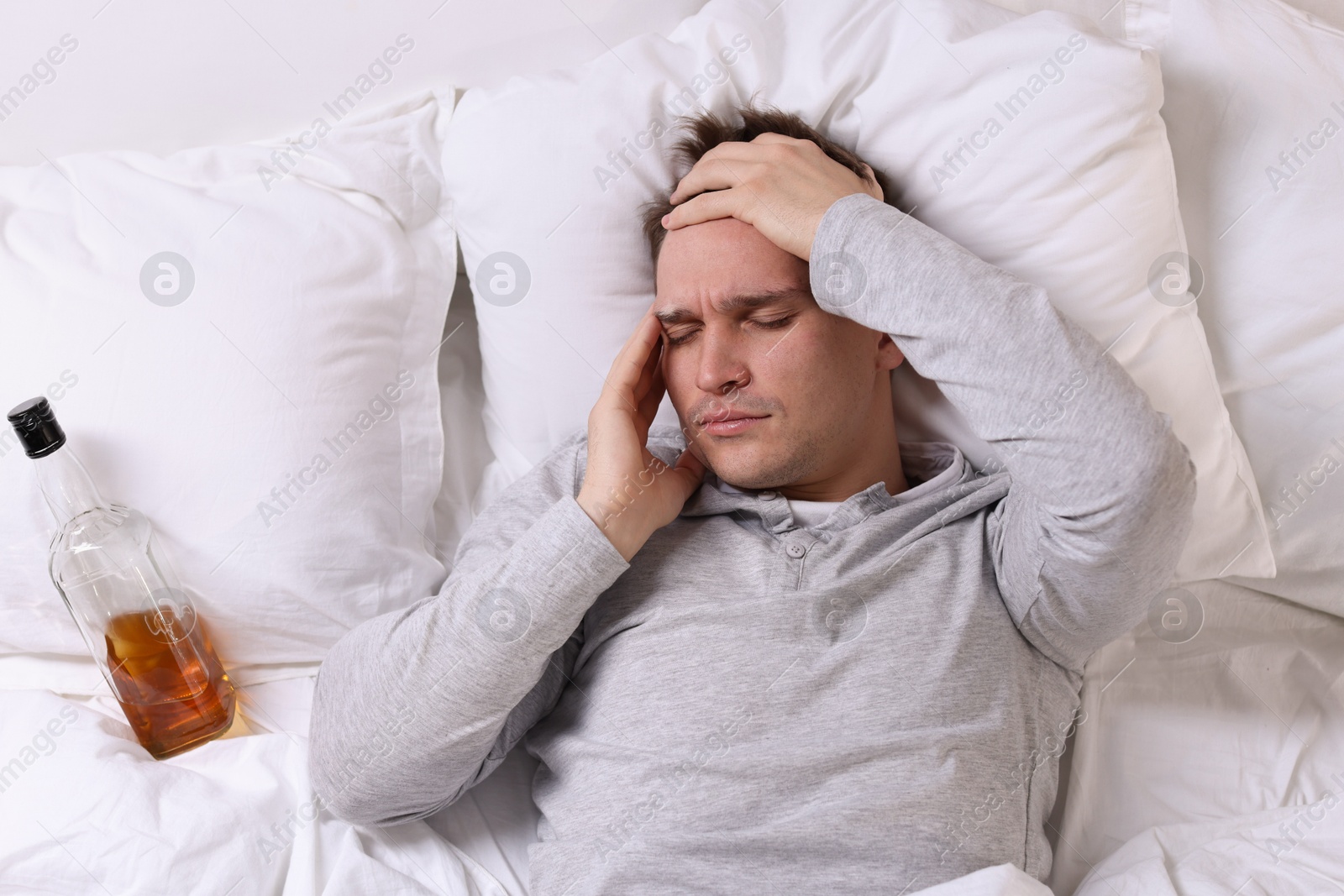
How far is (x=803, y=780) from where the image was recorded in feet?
3.40

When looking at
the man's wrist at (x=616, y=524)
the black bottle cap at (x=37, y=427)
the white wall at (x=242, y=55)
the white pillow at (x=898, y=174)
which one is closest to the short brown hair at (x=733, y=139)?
the white pillow at (x=898, y=174)

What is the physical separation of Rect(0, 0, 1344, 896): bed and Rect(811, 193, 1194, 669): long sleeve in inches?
10.9

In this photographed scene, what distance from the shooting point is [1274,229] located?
4.29ft

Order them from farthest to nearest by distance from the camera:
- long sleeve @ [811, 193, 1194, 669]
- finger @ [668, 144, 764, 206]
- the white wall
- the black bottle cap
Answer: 1. the white wall
2. finger @ [668, 144, 764, 206]
3. the black bottle cap
4. long sleeve @ [811, 193, 1194, 669]

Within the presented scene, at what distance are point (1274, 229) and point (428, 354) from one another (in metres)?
1.17

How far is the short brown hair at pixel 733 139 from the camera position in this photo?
1294 millimetres

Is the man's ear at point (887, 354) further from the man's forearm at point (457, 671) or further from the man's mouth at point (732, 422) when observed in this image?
the man's forearm at point (457, 671)

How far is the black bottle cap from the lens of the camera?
3.55 feet

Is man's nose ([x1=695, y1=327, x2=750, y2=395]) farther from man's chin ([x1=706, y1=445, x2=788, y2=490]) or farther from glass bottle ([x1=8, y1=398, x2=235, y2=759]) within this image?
glass bottle ([x1=8, y1=398, x2=235, y2=759])

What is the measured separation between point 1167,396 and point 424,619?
982 millimetres

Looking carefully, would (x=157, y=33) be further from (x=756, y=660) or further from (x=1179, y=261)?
(x=1179, y=261)

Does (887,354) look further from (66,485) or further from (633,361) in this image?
(66,485)

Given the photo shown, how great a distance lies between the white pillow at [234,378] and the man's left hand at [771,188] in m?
0.46

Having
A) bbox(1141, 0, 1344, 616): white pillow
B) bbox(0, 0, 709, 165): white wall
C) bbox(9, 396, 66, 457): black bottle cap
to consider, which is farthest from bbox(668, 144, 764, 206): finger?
bbox(9, 396, 66, 457): black bottle cap
